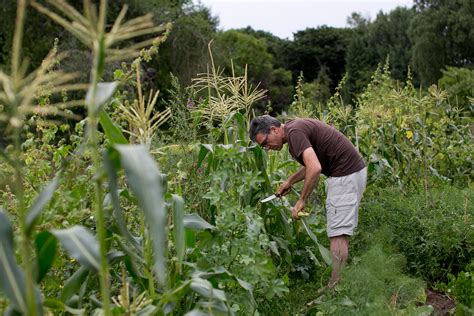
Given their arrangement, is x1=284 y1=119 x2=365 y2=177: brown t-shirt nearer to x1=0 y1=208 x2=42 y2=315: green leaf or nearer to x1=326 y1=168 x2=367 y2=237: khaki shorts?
x1=326 y1=168 x2=367 y2=237: khaki shorts

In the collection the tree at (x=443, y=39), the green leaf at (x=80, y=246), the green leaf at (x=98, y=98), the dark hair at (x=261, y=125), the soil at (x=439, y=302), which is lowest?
the soil at (x=439, y=302)

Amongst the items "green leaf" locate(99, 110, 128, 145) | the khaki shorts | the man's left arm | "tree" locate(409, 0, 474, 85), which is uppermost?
"tree" locate(409, 0, 474, 85)

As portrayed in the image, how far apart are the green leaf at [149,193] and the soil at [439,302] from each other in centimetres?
315

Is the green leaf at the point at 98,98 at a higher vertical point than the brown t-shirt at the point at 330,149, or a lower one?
higher

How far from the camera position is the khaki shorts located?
17.3ft

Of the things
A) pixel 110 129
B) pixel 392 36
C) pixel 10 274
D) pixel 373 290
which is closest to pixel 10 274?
pixel 10 274

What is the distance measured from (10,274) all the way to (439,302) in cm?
363

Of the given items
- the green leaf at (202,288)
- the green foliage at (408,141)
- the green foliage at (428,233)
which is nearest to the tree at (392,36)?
the green foliage at (408,141)

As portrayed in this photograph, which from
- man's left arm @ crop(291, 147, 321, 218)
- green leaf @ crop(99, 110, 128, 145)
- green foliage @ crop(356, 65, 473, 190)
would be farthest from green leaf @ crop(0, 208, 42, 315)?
green foliage @ crop(356, 65, 473, 190)

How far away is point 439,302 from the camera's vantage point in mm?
4949

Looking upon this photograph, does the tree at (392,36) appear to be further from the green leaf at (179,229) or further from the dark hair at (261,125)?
the green leaf at (179,229)

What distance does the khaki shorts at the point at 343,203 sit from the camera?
5.26m

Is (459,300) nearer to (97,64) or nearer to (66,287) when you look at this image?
(66,287)

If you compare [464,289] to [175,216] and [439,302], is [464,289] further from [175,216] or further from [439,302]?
[175,216]
